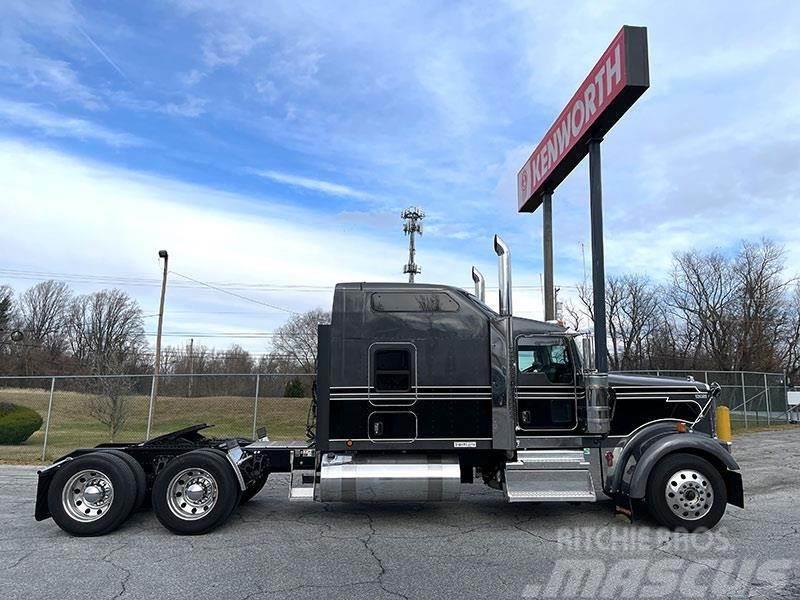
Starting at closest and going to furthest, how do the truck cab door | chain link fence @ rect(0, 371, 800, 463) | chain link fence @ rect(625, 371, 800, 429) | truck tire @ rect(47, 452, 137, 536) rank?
truck tire @ rect(47, 452, 137, 536) < the truck cab door < chain link fence @ rect(0, 371, 800, 463) < chain link fence @ rect(625, 371, 800, 429)

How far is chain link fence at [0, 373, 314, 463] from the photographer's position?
15984 mm

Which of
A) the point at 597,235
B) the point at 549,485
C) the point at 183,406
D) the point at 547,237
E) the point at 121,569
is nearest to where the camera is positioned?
the point at 121,569

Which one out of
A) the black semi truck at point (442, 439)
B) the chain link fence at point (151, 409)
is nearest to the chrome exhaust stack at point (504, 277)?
the black semi truck at point (442, 439)

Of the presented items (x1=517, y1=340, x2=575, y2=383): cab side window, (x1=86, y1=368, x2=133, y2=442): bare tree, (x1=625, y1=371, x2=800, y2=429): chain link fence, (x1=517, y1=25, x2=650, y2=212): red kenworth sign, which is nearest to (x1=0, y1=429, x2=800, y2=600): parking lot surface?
(x1=517, y1=340, x2=575, y2=383): cab side window

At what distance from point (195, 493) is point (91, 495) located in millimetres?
1145

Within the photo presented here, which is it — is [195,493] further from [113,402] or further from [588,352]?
[113,402]

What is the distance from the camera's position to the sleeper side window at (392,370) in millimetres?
6992

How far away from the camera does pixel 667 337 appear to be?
54.5 meters

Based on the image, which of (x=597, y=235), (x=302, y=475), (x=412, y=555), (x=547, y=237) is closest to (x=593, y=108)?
(x=597, y=235)

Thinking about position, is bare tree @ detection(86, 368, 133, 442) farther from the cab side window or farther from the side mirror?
the side mirror

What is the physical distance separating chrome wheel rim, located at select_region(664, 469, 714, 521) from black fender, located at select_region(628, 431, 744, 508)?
25 centimetres

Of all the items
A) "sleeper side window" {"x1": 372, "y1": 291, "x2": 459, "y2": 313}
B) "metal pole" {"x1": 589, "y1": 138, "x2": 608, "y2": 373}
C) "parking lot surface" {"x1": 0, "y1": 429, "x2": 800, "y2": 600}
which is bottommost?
"parking lot surface" {"x1": 0, "y1": 429, "x2": 800, "y2": 600}

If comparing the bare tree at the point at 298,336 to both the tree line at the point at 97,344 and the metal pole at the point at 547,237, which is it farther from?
the metal pole at the point at 547,237

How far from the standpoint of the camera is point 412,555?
19.1 ft
